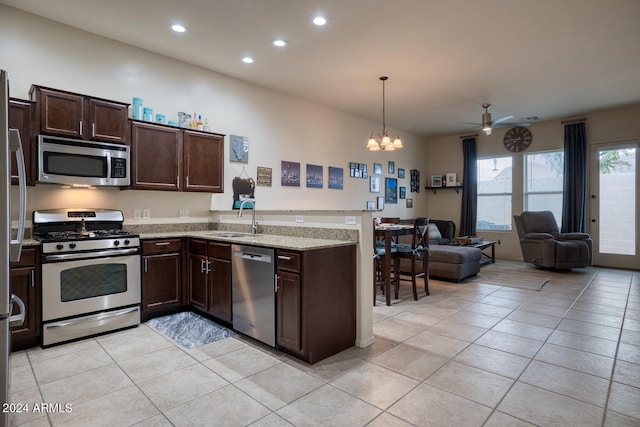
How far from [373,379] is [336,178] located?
4.49 metres

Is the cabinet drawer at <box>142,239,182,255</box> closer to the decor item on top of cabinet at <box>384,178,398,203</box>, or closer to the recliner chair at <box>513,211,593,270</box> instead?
the decor item on top of cabinet at <box>384,178,398,203</box>

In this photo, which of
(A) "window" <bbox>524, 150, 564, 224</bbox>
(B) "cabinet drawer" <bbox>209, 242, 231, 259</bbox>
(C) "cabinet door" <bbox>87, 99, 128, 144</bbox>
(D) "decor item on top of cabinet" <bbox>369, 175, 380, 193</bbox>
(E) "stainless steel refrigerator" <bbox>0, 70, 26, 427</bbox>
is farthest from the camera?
(D) "decor item on top of cabinet" <bbox>369, 175, 380, 193</bbox>

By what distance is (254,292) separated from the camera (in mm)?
2871

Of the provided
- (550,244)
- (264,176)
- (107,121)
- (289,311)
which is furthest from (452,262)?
(107,121)

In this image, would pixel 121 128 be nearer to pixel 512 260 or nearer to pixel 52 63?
pixel 52 63

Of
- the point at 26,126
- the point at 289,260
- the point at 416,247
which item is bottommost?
the point at 416,247

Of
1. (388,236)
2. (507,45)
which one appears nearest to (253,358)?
(388,236)

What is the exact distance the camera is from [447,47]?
3.94 meters

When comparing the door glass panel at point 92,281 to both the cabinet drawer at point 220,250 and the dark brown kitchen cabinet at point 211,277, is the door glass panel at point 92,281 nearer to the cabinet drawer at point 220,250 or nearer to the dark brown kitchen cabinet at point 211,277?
the dark brown kitchen cabinet at point 211,277

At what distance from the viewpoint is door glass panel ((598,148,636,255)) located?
6.31 meters

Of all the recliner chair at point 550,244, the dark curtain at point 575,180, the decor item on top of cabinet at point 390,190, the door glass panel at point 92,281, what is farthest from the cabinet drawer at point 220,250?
the dark curtain at point 575,180

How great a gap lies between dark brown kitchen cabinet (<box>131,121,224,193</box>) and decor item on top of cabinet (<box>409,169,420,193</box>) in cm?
555

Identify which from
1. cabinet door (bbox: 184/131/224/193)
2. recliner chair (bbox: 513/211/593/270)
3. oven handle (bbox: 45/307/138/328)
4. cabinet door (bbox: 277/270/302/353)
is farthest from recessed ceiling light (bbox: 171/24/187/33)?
recliner chair (bbox: 513/211/593/270)

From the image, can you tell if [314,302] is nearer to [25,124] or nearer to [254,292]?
[254,292]
